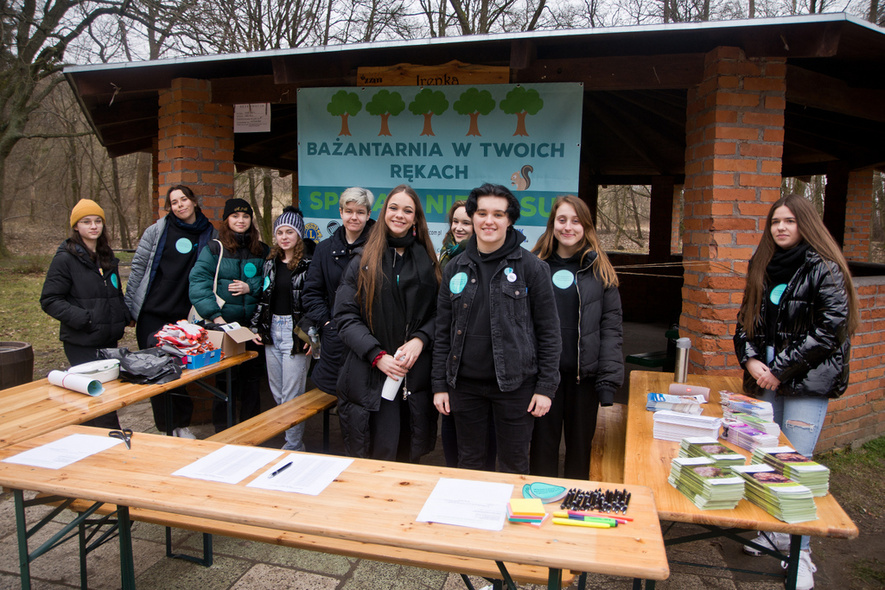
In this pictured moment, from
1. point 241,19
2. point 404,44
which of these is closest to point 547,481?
point 404,44

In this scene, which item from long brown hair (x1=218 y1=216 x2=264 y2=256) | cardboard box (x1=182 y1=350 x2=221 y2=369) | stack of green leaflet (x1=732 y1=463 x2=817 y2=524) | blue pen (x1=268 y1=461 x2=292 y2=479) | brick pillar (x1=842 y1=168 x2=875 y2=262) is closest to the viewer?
stack of green leaflet (x1=732 y1=463 x2=817 y2=524)

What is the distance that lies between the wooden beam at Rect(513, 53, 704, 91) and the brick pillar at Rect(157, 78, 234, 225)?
2.72m

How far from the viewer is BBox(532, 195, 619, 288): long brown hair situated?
10.6 feet

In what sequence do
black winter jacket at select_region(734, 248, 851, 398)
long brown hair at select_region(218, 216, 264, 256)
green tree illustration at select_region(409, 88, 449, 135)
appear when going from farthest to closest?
1. green tree illustration at select_region(409, 88, 449, 135)
2. long brown hair at select_region(218, 216, 264, 256)
3. black winter jacket at select_region(734, 248, 851, 398)

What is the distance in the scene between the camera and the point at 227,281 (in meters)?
4.24

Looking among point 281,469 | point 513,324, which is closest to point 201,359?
point 281,469

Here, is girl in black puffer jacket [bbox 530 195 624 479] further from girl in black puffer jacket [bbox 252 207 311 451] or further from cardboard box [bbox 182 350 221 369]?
cardboard box [bbox 182 350 221 369]

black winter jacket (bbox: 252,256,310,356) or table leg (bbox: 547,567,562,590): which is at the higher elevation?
black winter jacket (bbox: 252,256,310,356)

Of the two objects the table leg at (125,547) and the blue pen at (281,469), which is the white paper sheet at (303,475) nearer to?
the blue pen at (281,469)

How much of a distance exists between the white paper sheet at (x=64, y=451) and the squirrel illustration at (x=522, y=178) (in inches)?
123

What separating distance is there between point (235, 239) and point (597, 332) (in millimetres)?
2666

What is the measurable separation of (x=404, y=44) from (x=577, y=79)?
133 cm

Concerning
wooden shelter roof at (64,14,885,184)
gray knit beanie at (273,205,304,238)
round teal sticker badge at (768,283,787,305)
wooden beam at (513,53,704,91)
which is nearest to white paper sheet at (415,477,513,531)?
round teal sticker badge at (768,283,787,305)

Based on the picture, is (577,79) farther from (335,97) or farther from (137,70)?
(137,70)
